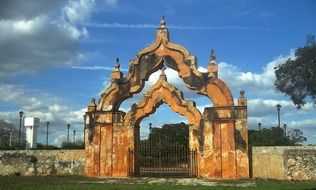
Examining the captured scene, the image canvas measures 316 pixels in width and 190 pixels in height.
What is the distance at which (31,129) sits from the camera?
34.7 meters

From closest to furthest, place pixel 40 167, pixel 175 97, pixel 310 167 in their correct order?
pixel 310 167 → pixel 175 97 → pixel 40 167

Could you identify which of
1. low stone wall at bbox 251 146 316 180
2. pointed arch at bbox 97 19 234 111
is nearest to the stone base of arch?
pointed arch at bbox 97 19 234 111

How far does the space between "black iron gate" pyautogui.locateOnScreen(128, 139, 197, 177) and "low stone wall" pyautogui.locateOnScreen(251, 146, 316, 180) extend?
3513mm

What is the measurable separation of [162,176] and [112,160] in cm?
305

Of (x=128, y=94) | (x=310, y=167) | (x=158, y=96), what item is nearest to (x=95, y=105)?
(x=128, y=94)

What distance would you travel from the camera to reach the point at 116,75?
26.0 meters

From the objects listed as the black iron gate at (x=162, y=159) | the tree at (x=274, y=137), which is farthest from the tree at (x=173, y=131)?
the black iron gate at (x=162, y=159)

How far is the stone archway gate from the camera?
76.9ft

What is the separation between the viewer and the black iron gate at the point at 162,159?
24.3 metres

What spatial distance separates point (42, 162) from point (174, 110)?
30.6 ft

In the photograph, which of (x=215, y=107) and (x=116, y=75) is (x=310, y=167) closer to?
(x=215, y=107)

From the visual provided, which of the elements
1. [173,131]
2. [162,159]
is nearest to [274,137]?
Answer: [173,131]

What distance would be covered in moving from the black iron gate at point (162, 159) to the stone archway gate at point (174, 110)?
0.45 m

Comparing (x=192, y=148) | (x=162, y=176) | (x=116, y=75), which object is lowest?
(x=162, y=176)
